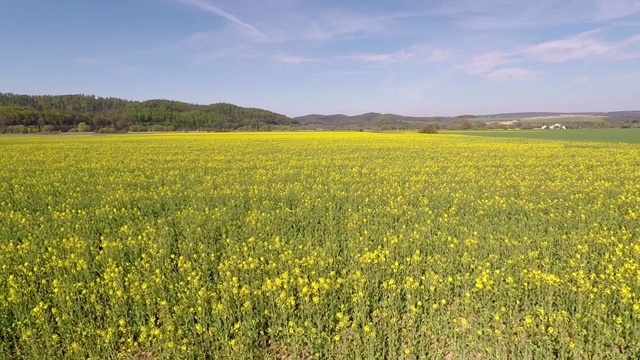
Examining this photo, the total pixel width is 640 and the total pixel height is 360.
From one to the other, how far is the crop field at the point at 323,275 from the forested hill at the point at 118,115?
85.0 meters

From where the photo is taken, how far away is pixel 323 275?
590cm

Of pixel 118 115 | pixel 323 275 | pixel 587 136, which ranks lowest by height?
pixel 323 275

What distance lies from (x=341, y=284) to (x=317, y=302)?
0.92 meters

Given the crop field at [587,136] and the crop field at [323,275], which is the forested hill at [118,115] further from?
the crop field at [323,275]

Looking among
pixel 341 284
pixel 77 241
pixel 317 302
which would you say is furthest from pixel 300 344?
pixel 77 241

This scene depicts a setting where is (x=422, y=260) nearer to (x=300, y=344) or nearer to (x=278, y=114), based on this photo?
(x=300, y=344)

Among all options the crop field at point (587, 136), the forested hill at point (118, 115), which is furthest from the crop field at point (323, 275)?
the forested hill at point (118, 115)

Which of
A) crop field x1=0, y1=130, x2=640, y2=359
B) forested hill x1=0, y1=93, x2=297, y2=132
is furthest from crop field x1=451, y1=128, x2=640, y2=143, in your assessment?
forested hill x1=0, y1=93, x2=297, y2=132

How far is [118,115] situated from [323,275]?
127520 millimetres

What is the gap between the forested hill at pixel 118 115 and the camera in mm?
87438

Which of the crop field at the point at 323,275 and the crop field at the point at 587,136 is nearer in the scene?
the crop field at the point at 323,275

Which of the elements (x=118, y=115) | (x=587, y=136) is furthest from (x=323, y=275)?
(x=118, y=115)

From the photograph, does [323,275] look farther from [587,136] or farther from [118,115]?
[118,115]

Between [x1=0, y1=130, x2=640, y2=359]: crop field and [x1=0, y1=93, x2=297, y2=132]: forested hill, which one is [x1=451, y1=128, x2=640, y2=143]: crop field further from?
[x1=0, y1=93, x2=297, y2=132]: forested hill
